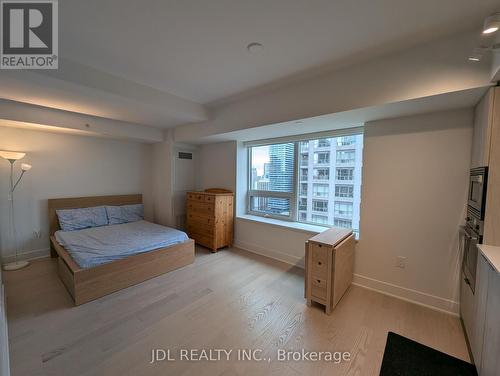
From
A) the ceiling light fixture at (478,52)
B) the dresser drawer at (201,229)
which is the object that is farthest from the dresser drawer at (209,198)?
the ceiling light fixture at (478,52)

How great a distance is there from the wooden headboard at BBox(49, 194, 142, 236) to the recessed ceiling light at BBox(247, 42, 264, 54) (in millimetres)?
3949

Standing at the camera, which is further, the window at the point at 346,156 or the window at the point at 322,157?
the window at the point at 322,157

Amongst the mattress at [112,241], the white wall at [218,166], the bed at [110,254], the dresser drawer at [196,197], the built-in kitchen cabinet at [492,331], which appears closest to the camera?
the built-in kitchen cabinet at [492,331]

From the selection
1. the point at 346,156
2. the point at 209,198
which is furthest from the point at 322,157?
the point at 209,198

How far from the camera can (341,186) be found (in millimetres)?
3158

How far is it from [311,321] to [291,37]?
259 cm

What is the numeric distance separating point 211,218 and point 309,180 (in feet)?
6.14

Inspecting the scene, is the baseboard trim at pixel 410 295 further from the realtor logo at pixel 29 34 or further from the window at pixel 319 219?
the realtor logo at pixel 29 34

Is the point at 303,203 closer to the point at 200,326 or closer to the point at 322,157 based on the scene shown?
the point at 322,157

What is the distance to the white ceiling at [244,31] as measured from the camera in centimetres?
142

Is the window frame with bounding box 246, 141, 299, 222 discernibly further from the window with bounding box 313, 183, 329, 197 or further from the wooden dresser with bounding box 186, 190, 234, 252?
the wooden dresser with bounding box 186, 190, 234, 252

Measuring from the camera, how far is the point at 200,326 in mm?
1945

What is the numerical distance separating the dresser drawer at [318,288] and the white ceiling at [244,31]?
225 centimetres

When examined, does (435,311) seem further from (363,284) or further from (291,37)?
(291,37)
